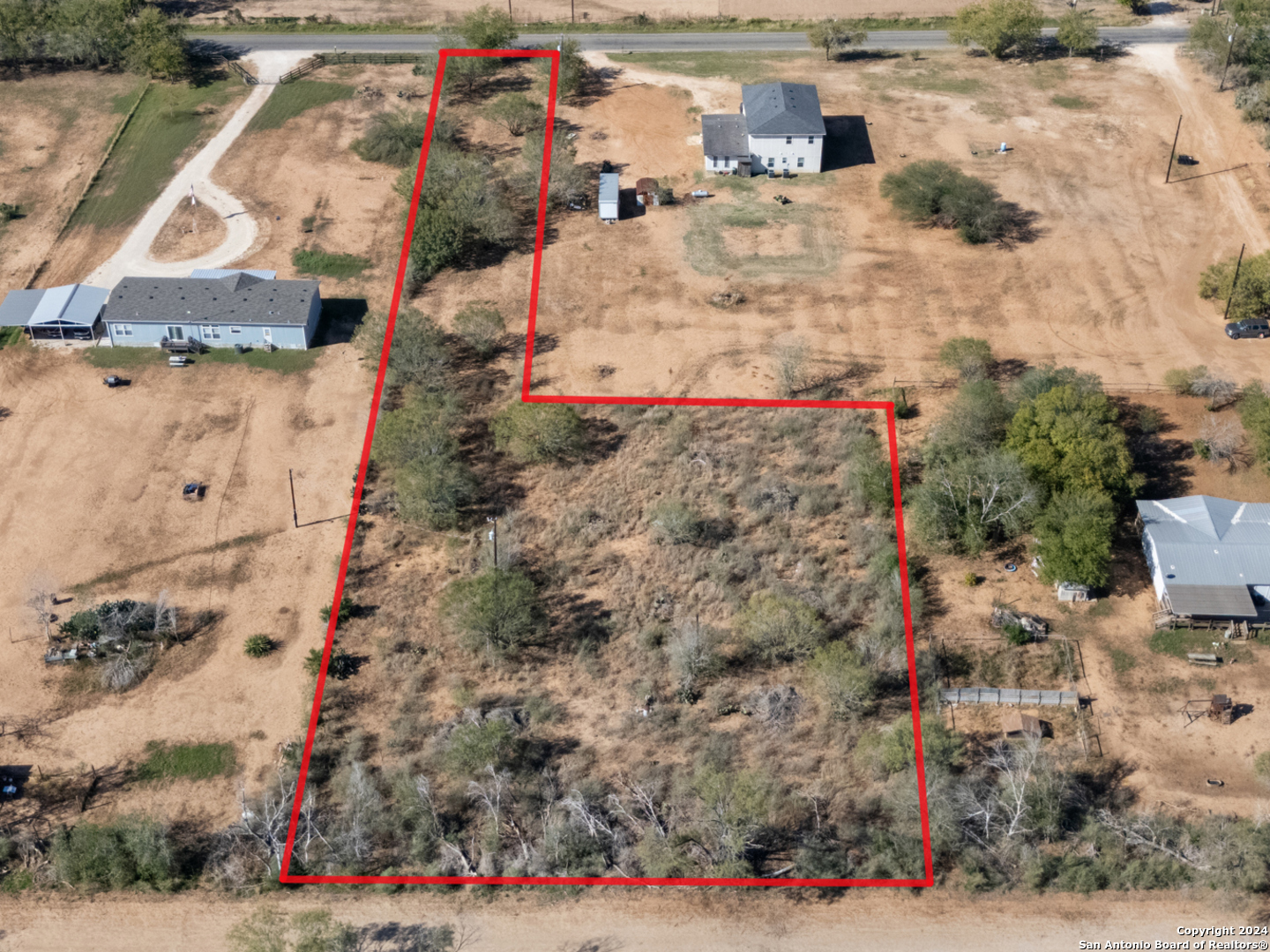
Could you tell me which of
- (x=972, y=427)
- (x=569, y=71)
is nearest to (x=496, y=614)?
(x=972, y=427)

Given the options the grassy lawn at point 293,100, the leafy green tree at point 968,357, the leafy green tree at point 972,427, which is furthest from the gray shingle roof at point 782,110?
the grassy lawn at point 293,100

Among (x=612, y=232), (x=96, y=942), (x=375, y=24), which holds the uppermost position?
(x=375, y=24)

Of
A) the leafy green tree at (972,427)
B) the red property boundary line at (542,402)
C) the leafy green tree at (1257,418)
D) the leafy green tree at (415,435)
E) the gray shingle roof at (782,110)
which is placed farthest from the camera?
the gray shingle roof at (782,110)

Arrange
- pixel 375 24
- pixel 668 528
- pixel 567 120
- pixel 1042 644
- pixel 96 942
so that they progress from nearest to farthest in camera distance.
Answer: pixel 96 942
pixel 1042 644
pixel 668 528
pixel 567 120
pixel 375 24

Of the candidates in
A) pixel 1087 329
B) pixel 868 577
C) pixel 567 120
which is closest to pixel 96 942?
pixel 868 577

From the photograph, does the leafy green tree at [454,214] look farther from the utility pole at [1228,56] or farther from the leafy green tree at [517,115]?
the utility pole at [1228,56]

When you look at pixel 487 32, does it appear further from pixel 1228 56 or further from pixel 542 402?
pixel 1228 56

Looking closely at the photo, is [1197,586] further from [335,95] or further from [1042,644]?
[335,95]
